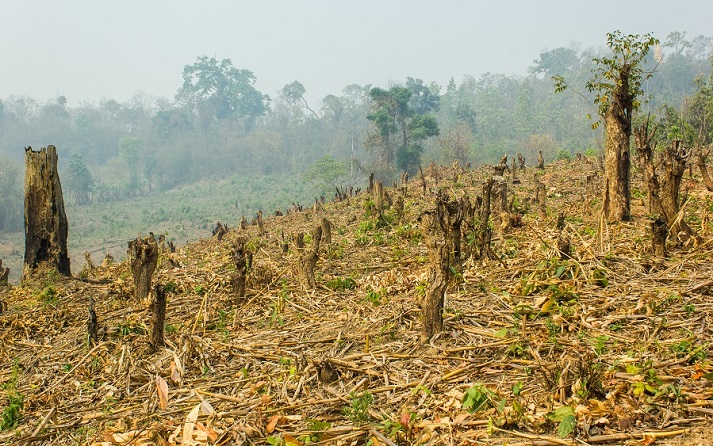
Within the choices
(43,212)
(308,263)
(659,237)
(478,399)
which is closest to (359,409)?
(478,399)

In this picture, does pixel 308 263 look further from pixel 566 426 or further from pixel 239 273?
pixel 566 426

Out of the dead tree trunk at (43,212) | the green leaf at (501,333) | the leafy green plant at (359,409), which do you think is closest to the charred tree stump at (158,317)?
the leafy green plant at (359,409)

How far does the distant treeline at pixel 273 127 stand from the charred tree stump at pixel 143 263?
27775 millimetres

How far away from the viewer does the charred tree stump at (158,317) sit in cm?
487

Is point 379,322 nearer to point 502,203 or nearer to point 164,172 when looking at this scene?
point 502,203

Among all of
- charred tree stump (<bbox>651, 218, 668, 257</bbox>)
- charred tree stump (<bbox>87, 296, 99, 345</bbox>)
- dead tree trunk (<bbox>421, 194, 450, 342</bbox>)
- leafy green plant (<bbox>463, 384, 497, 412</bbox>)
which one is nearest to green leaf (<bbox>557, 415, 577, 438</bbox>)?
leafy green plant (<bbox>463, 384, 497, 412</bbox>)

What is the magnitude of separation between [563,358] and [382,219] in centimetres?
655

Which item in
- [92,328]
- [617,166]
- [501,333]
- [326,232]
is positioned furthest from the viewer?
[326,232]

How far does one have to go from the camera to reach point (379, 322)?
4742 millimetres

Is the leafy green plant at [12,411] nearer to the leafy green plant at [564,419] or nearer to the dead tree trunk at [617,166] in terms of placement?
the leafy green plant at [564,419]

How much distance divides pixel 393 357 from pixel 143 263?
3.59m

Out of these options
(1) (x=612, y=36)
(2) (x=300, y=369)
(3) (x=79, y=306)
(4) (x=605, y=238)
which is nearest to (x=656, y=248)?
(4) (x=605, y=238)

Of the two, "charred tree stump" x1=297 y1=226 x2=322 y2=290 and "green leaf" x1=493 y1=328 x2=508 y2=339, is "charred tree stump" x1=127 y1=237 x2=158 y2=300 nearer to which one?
"charred tree stump" x1=297 y1=226 x2=322 y2=290

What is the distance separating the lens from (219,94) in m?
63.9
